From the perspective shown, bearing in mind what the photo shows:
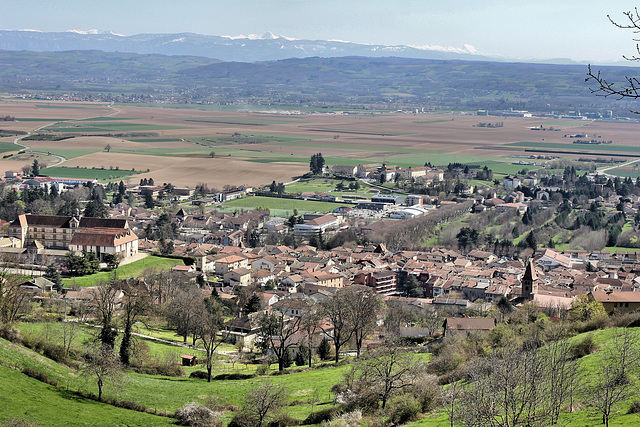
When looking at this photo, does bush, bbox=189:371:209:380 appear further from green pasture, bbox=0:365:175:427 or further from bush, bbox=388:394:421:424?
bush, bbox=388:394:421:424

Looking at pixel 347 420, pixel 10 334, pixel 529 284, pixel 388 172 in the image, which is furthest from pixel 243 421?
pixel 388 172

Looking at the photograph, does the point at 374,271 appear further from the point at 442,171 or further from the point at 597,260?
the point at 442,171

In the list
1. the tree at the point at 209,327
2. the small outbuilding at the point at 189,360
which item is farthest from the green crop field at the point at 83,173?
the small outbuilding at the point at 189,360

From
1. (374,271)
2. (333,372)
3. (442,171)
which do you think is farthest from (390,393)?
→ (442,171)

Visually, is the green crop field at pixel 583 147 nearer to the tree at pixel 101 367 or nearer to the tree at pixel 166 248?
the tree at pixel 166 248

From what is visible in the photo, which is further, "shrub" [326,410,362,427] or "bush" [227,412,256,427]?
"bush" [227,412,256,427]

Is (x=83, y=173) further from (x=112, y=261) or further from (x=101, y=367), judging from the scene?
(x=101, y=367)

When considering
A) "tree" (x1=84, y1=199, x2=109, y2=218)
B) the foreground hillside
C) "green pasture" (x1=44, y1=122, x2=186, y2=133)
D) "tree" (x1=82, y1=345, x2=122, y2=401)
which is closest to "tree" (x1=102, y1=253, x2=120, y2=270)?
"tree" (x1=84, y1=199, x2=109, y2=218)
